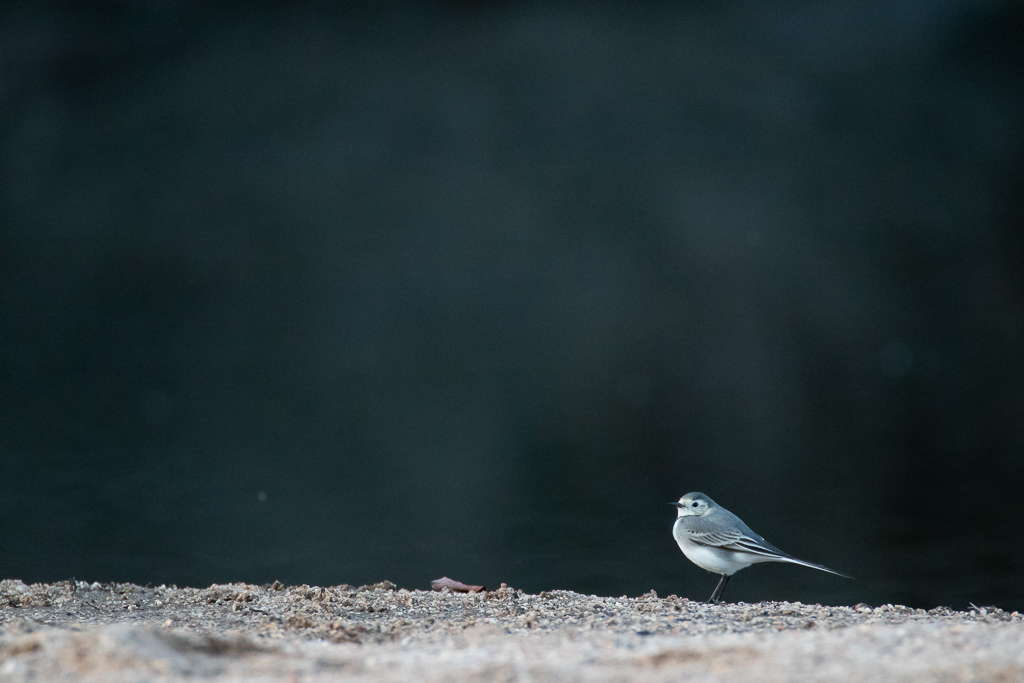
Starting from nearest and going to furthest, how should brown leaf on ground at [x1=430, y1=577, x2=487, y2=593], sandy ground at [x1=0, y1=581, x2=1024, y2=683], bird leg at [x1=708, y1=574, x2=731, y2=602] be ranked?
sandy ground at [x1=0, y1=581, x2=1024, y2=683], brown leaf on ground at [x1=430, y1=577, x2=487, y2=593], bird leg at [x1=708, y1=574, x2=731, y2=602]

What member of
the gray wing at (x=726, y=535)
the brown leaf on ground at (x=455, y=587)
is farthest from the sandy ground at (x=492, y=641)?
the gray wing at (x=726, y=535)

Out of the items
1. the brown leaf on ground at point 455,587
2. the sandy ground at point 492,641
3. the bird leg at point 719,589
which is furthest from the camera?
the bird leg at point 719,589

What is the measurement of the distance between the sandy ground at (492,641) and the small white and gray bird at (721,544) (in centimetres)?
34

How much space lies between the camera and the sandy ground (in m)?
1.34

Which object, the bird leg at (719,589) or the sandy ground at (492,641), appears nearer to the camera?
the sandy ground at (492,641)

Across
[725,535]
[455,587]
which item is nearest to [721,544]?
[725,535]

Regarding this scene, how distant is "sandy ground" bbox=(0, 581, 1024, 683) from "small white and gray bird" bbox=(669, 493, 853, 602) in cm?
34

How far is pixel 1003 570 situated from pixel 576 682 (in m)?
3.43

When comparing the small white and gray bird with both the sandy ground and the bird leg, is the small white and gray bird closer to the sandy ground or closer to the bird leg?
the bird leg

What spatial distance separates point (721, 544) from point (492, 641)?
129 cm

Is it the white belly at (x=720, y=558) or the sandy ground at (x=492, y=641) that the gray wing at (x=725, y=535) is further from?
the sandy ground at (x=492, y=641)

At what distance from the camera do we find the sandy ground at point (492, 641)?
4.41ft

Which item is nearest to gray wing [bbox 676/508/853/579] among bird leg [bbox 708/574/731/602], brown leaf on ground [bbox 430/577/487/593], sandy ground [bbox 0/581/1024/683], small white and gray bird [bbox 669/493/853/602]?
small white and gray bird [bbox 669/493/853/602]

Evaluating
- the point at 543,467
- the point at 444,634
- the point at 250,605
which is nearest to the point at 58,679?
the point at 444,634
